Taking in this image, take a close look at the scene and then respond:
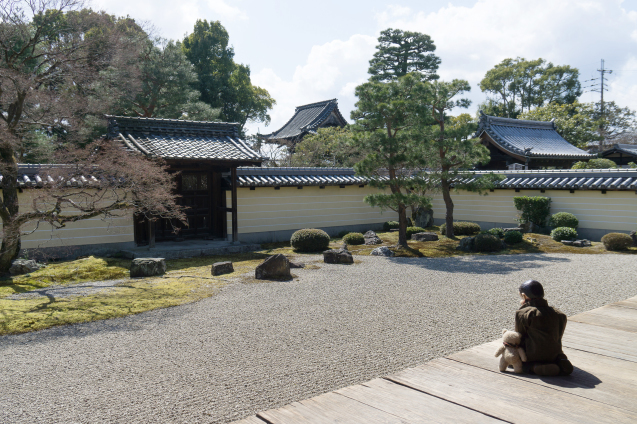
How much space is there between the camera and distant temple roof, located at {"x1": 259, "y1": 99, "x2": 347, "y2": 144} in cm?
2950

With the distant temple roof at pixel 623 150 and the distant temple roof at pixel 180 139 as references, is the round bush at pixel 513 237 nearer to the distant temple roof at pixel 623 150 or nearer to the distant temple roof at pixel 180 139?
the distant temple roof at pixel 180 139

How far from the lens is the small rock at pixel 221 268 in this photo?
33.6ft

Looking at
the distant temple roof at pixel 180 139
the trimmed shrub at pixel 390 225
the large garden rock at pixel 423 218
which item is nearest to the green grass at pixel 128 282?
the distant temple roof at pixel 180 139

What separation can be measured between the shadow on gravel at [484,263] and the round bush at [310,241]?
2.31m

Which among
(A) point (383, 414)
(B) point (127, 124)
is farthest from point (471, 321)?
(B) point (127, 124)

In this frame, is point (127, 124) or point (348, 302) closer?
point (348, 302)

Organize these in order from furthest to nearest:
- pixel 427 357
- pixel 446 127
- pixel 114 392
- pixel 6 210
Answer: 1. pixel 446 127
2. pixel 6 210
3. pixel 427 357
4. pixel 114 392

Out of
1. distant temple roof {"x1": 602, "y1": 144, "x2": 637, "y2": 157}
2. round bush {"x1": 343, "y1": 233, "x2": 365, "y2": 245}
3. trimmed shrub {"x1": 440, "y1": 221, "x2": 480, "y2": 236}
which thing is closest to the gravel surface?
round bush {"x1": 343, "y1": 233, "x2": 365, "y2": 245}

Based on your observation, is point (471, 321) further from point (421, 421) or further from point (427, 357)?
point (421, 421)

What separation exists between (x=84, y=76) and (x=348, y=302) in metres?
7.19

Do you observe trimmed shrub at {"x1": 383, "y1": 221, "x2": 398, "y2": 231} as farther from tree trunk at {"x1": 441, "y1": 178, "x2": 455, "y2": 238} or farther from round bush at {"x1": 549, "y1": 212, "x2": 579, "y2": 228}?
round bush at {"x1": 549, "y1": 212, "x2": 579, "y2": 228}

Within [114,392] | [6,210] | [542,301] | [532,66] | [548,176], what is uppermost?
[532,66]

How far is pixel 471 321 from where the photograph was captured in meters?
6.48

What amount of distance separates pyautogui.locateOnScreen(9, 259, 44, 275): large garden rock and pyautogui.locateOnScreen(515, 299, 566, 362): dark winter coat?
10.3 meters
